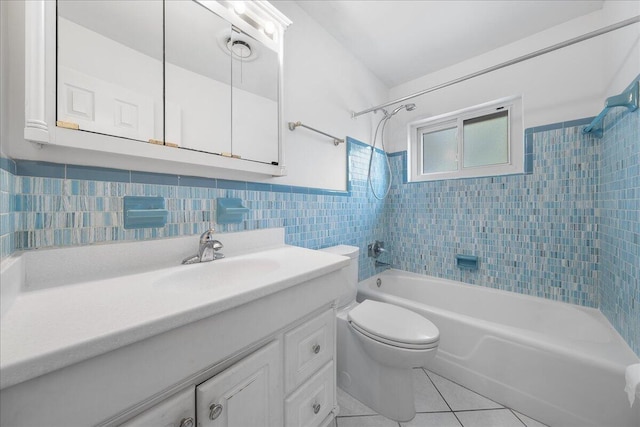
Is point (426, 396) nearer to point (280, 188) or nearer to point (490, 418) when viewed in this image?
point (490, 418)

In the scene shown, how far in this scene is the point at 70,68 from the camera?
0.71m

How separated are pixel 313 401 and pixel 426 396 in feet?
2.81

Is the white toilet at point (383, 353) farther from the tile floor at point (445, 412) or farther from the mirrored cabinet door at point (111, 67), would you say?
the mirrored cabinet door at point (111, 67)

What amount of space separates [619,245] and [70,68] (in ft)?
8.17

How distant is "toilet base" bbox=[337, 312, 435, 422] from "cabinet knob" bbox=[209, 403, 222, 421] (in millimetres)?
870

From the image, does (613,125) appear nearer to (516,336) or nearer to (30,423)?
(516,336)

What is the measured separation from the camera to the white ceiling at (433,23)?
1.46 m

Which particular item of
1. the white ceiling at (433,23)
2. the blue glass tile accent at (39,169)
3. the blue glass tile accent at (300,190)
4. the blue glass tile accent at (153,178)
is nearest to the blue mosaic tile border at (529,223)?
the white ceiling at (433,23)

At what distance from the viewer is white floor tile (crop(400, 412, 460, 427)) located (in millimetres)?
1156

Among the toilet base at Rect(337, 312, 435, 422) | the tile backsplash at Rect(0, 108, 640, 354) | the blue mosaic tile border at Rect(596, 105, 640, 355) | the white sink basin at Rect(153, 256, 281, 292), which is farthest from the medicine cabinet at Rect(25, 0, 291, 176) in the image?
the blue mosaic tile border at Rect(596, 105, 640, 355)

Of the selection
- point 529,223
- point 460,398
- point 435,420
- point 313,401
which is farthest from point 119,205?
point 529,223

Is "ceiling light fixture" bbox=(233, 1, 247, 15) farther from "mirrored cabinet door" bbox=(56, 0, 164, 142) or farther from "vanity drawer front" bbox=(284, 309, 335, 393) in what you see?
"vanity drawer front" bbox=(284, 309, 335, 393)

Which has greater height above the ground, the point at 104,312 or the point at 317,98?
the point at 317,98

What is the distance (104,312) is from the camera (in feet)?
1.57
